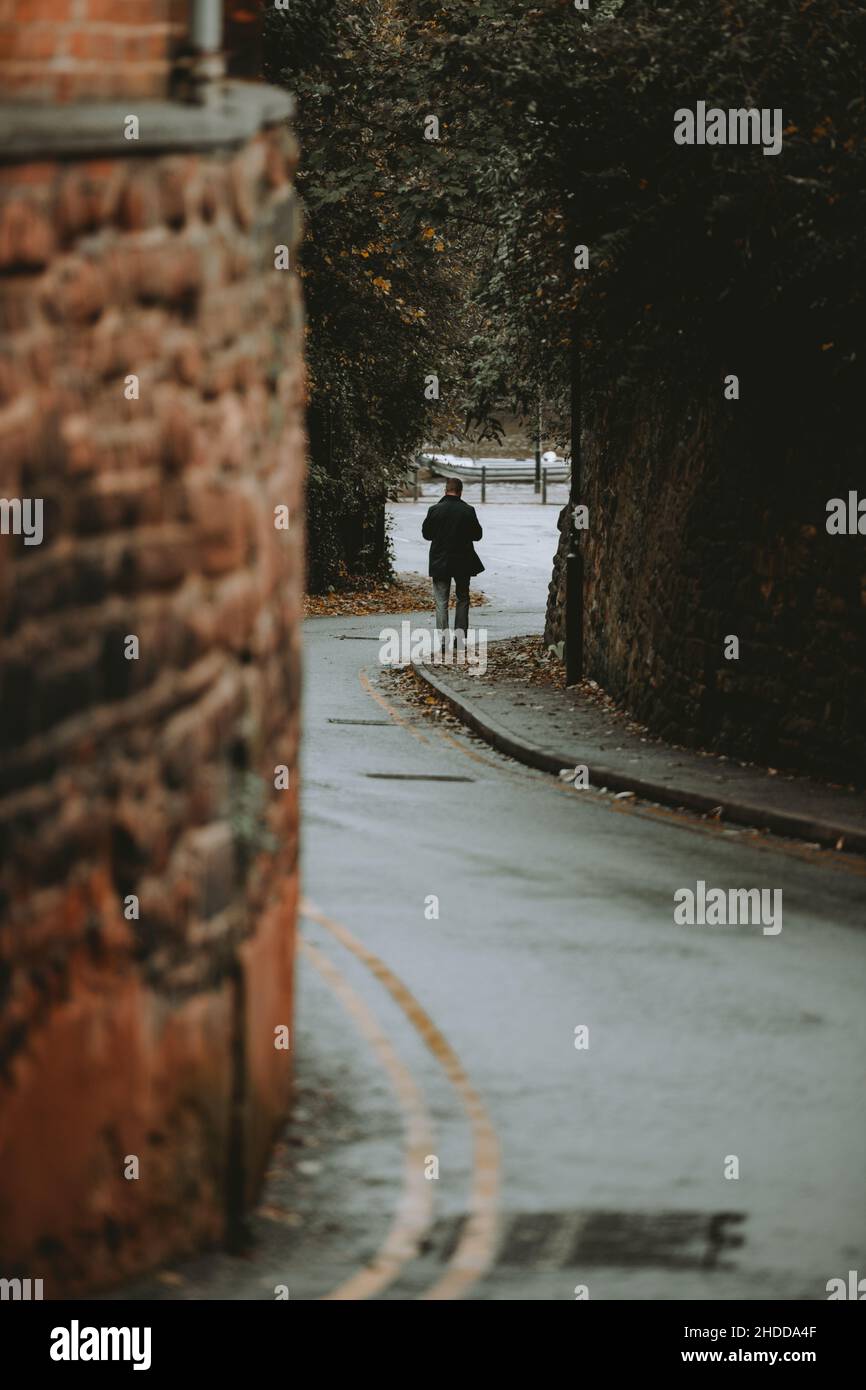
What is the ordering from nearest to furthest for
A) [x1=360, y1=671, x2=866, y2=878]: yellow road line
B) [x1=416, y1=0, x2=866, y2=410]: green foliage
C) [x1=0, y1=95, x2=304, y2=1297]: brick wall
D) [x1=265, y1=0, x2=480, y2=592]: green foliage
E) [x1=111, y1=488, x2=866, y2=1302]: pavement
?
[x1=0, y1=95, x2=304, y2=1297]: brick wall < [x1=111, y1=488, x2=866, y2=1302]: pavement < [x1=360, y1=671, x2=866, y2=878]: yellow road line < [x1=416, y1=0, x2=866, y2=410]: green foliage < [x1=265, y1=0, x2=480, y2=592]: green foliage

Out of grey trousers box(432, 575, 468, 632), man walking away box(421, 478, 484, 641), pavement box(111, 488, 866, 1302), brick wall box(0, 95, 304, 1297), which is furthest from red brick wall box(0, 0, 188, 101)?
grey trousers box(432, 575, 468, 632)

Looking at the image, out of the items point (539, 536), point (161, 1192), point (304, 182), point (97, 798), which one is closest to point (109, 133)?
point (97, 798)

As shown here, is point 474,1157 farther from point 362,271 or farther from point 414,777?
point 362,271

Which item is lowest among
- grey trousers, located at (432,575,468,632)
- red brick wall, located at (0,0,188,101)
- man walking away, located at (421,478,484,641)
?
grey trousers, located at (432,575,468,632)

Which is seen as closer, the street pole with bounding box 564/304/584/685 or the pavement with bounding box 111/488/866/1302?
the pavement with bounding box 111/488/866/1302

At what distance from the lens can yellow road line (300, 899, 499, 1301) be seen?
5980 millimetres

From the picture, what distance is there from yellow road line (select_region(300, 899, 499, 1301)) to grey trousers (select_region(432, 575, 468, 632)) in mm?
15145

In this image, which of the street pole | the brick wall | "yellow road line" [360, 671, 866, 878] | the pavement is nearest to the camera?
the brick wall

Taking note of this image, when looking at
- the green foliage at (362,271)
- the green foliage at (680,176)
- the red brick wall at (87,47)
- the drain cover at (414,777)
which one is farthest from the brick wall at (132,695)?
the green foliage at (362,271)

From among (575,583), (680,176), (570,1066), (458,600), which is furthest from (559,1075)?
(458,600)

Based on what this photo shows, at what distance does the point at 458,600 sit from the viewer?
24812mm

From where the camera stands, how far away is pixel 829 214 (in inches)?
542

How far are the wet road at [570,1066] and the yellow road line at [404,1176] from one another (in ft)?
0.04

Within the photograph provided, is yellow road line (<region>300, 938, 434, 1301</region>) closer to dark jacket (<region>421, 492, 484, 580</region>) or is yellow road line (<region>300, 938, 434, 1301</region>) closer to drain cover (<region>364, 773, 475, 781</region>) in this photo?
drain cover (<region>364, 773, 475, 781</region>)
